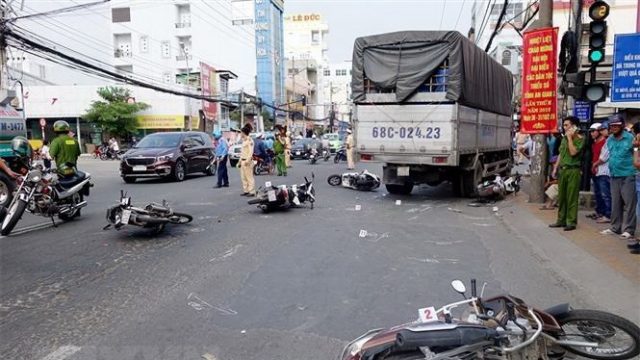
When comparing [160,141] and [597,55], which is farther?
[160,141]

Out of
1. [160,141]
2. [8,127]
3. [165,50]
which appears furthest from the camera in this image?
[165,50]

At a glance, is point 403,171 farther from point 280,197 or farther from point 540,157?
point 280,197

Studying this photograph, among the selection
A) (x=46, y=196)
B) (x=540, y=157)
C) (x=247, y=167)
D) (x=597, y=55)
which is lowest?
(x=46, y=196)

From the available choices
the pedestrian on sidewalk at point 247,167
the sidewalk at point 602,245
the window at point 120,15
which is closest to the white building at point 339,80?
the window at point 120,15

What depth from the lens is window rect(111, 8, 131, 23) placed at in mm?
65375

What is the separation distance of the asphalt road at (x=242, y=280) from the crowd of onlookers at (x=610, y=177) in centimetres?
104

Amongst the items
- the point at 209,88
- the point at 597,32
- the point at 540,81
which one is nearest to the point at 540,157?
the point at 540,81

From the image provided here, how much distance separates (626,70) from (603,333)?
7.15 meters

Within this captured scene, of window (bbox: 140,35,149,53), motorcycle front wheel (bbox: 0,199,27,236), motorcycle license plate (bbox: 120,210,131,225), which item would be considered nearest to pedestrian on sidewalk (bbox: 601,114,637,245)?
motorcycle license plate (bbox: 120,210,131,225)

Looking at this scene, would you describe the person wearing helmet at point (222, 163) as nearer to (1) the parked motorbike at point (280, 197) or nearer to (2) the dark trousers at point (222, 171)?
(2) the dark trousers at point (222, 171)

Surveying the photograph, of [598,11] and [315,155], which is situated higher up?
[598,11]

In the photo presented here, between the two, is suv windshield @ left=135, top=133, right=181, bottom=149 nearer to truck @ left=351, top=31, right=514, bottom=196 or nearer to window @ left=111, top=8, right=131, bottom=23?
truck @ left=351, top=31, right=514, bottom=196

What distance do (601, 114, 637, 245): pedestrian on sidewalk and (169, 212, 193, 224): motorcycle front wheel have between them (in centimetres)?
648

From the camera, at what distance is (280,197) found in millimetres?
10117
